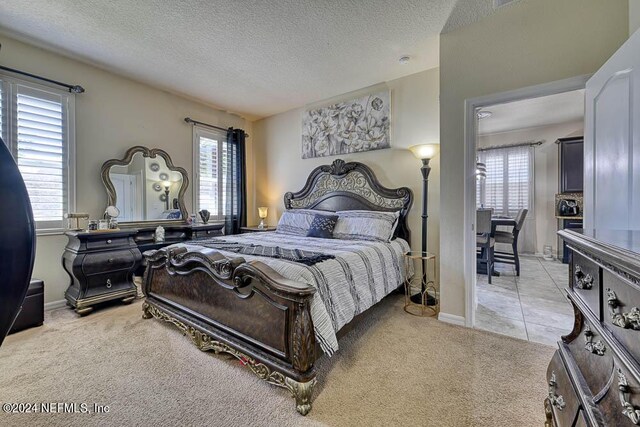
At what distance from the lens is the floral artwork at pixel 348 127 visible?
371cm

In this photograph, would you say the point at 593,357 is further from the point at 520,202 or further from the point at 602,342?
the point at 520,202

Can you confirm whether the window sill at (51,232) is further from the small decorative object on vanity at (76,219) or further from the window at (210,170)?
the window at (210,170)

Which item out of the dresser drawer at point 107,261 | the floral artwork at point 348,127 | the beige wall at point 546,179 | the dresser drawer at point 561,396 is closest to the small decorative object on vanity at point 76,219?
the dresser drawer at point 107,261

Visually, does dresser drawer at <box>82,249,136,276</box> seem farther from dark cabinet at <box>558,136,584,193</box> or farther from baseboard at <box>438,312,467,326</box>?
dark cabinet at <box>558,136,584,193</box>

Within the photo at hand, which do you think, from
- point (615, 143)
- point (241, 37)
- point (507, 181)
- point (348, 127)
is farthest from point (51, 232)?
point (507, 181)

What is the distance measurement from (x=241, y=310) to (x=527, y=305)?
3085 millimetres

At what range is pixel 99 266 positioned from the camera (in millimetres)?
2846

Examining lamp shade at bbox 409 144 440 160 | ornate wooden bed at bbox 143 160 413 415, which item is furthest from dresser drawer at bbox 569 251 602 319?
lamp shade at bbox 409 144 440 160

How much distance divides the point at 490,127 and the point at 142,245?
21.3ft

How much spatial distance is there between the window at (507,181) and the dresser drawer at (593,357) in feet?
18.7

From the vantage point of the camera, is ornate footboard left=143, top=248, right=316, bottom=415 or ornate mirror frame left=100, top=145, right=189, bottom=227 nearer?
ornate footboard left=143, top=248, right=316, bottom=415

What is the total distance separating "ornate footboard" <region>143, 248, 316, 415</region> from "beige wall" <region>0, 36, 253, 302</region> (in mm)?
1548

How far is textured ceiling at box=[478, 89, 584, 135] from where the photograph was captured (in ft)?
13.4

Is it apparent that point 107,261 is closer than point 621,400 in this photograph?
No
